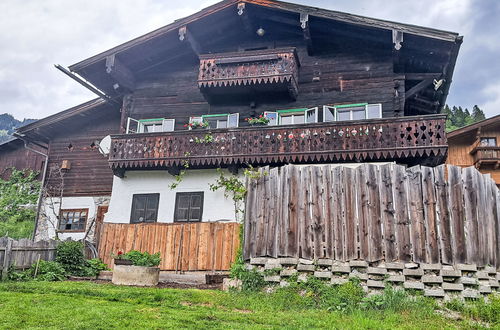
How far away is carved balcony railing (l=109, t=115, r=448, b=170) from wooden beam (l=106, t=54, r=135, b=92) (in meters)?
3.08

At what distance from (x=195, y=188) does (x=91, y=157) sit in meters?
8.22

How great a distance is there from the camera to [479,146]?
93.1ft

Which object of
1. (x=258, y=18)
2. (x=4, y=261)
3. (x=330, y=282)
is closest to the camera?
(x=330, y=282)

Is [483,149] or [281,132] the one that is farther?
[483,149]

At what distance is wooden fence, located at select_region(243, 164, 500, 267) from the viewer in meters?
8.39

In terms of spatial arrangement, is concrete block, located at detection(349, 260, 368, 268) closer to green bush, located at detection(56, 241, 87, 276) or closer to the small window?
green bush, located at detection(56, 241, 87, 276)

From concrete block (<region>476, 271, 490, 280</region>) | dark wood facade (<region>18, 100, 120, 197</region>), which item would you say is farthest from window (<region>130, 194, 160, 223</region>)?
concrete block (<region>476, 271, 490, 280</region>)

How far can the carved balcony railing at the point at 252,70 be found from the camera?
18.3 m

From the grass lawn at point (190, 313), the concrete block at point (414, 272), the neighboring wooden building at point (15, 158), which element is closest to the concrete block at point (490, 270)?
the concrete block at point (414, 272)

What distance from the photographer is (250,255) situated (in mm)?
9789

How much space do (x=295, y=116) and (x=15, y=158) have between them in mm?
19637

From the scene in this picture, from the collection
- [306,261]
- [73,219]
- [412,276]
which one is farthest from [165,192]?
[412,276]

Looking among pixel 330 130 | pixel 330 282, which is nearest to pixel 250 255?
pixel 330 282

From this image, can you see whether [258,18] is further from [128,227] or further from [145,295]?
[145,295]
